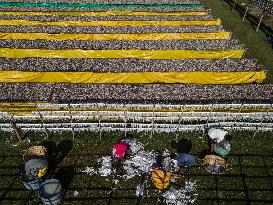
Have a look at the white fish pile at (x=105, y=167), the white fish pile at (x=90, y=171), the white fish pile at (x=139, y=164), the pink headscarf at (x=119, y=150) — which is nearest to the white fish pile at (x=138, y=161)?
the white fish pile at (x=139, y=164)

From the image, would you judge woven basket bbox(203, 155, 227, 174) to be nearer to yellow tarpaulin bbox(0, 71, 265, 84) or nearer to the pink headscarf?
the pink headscarf

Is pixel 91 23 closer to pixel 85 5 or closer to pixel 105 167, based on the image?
pixel 85 5

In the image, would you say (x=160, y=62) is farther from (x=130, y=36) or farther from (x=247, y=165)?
(x=247, y=165)

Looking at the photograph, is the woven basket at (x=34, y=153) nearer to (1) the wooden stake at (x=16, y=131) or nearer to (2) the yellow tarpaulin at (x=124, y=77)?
(1) the wooden stake at (x=16, y=131)

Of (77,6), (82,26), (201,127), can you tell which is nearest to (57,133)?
(201,127)

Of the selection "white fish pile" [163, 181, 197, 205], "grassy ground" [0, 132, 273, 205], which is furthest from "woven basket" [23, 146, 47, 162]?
"white fish pile" [163, 181, 197, 205]
